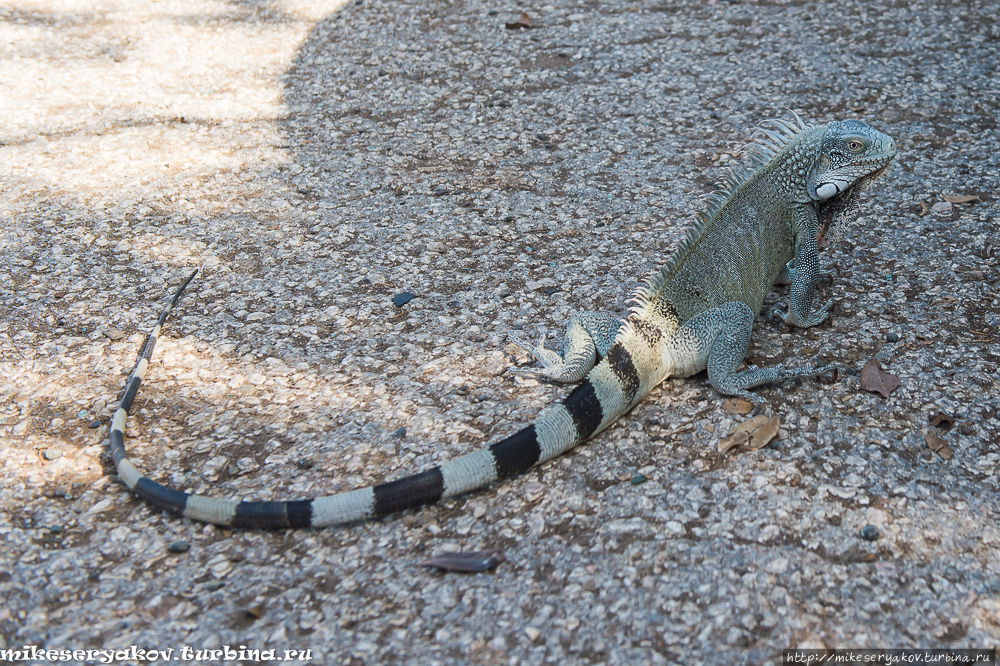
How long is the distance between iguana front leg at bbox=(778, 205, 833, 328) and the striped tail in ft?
2.87

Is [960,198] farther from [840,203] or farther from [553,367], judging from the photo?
[553,367]

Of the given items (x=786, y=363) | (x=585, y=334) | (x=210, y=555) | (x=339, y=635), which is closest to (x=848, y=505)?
(x=786, y=363)

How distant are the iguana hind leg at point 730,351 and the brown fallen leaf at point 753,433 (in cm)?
10

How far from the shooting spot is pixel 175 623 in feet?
7.60

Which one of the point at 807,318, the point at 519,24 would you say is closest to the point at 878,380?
the point at 807,318

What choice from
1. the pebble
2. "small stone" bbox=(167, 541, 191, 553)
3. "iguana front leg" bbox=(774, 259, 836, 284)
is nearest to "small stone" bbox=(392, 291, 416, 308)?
"small stone" bbox=(167, 541, 191, 553)

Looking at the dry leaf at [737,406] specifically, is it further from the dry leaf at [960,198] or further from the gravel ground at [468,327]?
the dry leaf at [960,198]

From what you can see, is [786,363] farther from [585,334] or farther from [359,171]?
[359,171]

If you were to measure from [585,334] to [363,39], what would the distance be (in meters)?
4.33

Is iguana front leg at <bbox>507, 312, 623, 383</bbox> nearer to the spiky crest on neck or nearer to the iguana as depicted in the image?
the iguana

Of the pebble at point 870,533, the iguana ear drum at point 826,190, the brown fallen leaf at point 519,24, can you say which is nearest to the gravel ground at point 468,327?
the pebble at point 870,533

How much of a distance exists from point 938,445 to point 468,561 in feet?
5.58

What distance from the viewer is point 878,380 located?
3.08 meters

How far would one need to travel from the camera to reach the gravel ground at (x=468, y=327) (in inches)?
92.0
